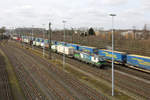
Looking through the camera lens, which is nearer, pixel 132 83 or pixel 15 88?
pixel 15 88

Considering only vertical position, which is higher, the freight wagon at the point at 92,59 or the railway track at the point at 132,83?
the freight wagon at the point at 92,59

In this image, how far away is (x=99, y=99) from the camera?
1781 centimetres

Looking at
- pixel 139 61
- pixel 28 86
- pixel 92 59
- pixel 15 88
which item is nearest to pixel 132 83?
pixel 139 61

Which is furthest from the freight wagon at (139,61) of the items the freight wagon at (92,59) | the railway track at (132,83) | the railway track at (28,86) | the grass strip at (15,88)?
the grass strip at (15,88)

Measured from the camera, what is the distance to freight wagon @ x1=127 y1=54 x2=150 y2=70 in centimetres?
2739

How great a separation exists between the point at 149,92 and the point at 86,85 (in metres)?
9.11

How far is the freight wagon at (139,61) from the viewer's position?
2739 centimetres

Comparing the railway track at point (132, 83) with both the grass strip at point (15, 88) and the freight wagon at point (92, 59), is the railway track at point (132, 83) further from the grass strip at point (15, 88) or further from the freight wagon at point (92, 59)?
the grass strip at point (15, 88)

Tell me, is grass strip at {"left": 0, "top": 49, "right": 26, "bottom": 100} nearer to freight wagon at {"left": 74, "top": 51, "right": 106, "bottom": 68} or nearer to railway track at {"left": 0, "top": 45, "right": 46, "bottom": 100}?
railway track at {"left": 0, "top": 45, "right": 46, "bottom": 100}

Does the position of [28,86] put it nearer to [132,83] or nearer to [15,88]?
[15,88]

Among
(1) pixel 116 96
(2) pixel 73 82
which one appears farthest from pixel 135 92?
(2) pixel 73 82

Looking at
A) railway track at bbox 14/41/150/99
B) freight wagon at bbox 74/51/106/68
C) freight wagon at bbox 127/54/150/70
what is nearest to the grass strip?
railway track at bbox 14/41/150/99


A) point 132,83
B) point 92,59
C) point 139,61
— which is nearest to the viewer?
point 132,83

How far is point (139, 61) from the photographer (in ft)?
95.3
